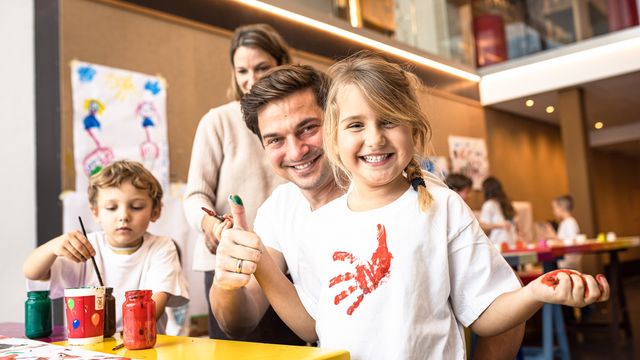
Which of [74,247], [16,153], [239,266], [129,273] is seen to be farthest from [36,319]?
[16,153]

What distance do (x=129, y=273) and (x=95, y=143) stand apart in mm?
1826

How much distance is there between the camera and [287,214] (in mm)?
1501

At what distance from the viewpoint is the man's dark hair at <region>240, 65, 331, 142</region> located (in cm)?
146

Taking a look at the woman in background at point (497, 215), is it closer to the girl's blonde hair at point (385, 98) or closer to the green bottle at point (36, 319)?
the girl's blonde hair at point (385, 98)

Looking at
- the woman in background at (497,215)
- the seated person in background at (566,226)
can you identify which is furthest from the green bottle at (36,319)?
the seated person in background at (566,226)

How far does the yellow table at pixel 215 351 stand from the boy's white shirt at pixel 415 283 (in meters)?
0.16

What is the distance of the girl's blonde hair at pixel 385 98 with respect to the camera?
1.15m

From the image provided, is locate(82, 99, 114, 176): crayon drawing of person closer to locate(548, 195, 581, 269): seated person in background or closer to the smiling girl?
the smiling girl

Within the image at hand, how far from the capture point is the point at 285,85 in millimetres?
1455

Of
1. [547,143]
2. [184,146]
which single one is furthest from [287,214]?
[547,143]

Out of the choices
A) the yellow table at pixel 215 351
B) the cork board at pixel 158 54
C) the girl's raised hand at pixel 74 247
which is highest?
the cork board at pixel 158 54

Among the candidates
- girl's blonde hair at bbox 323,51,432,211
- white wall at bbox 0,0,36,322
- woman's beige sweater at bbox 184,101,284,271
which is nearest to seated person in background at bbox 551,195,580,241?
Answer: woman's beige sweater at bbox 184,101,284,271

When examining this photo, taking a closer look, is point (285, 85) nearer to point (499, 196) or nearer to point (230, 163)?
point (230, 163)

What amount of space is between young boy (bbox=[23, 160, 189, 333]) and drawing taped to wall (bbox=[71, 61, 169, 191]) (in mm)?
1443
